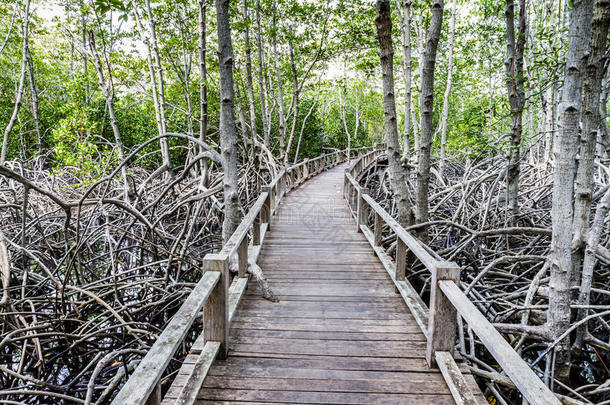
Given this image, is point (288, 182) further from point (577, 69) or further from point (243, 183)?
point (577, 69)

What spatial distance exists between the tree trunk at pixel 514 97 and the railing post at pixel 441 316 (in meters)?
3.35

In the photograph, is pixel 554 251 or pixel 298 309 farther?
pixel 298 309

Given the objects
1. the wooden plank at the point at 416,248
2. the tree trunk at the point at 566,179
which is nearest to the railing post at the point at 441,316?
the wooden plank at the point at 416,248

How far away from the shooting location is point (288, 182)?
36.9 ft

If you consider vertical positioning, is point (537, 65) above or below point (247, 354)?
above

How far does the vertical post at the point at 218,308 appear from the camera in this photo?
8.02 feet

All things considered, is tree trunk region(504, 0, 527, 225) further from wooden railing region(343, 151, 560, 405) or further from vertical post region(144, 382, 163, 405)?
vertical post region(144, 382, 163, 405)

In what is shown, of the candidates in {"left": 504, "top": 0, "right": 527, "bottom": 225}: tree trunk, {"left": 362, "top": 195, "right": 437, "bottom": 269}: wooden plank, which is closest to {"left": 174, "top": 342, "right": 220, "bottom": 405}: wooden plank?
{"left": 362, "top": 195, "right": 437, "bottom": 269}: wooden plank

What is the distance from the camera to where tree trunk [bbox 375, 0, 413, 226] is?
196 inches

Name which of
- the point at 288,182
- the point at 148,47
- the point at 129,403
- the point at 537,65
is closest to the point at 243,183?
the point at 288,182

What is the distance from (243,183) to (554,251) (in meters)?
7.29

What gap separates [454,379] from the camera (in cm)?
221

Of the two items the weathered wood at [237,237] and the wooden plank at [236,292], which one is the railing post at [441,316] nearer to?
the weathered wood at [237,237]

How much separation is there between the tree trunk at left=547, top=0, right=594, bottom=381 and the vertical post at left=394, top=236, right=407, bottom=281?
4.09 ft
